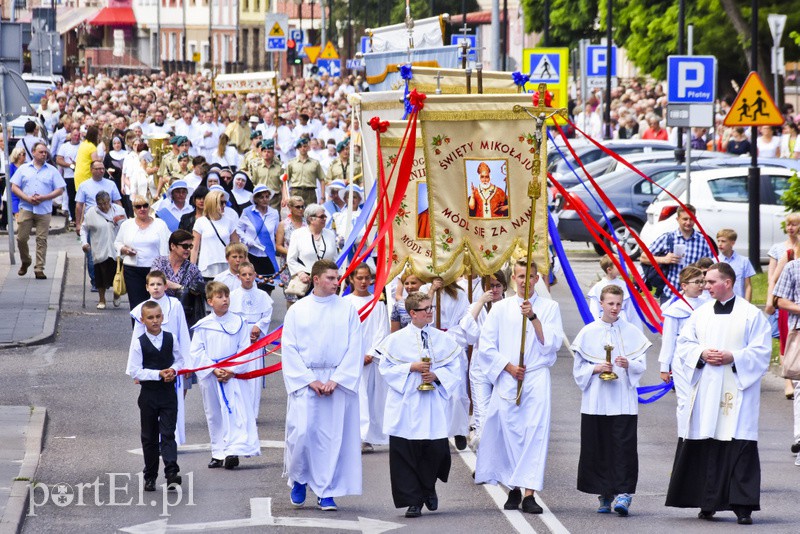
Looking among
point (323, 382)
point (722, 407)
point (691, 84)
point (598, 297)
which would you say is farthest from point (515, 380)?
A: point (691, 84)

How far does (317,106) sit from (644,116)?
12.9m

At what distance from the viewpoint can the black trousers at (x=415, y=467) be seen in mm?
11141

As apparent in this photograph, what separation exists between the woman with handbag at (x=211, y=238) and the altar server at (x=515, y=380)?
5891 mm

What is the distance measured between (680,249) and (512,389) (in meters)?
5.97

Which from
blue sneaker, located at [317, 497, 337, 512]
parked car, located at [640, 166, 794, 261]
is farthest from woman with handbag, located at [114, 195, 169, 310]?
parked car, located at [640, 166, 794, 261]

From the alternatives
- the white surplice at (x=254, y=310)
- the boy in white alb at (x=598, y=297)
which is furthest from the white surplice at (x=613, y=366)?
the boy in white alb at (x=598, y=297)

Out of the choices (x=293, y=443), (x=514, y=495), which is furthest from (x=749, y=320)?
(x=293, y=443)

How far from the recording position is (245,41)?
144 meters

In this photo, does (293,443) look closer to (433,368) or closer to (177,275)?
(433,368)

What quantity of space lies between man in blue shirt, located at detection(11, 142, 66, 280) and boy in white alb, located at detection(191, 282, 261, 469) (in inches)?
433

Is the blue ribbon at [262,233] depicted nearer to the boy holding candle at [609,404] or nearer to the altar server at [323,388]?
the altar server at [323,388]

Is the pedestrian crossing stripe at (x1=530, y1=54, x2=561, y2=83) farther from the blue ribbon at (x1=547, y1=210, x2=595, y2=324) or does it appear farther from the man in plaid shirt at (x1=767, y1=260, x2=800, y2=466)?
the blue ribbon at (x1=547, y1=210, x2=595, y2=324)

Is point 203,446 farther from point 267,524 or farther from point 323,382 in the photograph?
point 267,524

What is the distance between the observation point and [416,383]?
11.5 meters
